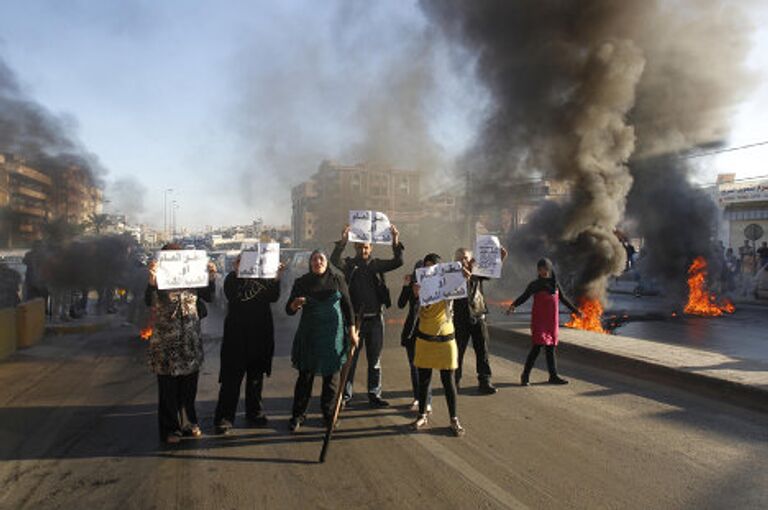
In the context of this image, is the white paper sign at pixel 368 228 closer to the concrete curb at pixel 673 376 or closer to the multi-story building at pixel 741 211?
the concrete curb at pixel 673 376

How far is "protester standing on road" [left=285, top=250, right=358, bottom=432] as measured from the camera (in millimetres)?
4797

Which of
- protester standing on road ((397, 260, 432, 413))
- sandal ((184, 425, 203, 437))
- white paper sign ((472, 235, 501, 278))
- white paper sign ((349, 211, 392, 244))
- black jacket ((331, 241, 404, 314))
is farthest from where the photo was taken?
white paper sign ((472, 235, 501, 278))

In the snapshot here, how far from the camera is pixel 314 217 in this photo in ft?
104

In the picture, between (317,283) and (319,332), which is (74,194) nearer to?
(317,283)

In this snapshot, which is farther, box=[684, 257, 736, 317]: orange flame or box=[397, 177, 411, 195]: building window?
box=[397, 177, 411, 195]: building window

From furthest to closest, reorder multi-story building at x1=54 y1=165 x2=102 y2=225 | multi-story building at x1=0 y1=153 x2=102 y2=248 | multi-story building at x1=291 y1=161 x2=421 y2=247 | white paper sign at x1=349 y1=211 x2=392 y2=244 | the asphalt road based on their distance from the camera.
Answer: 1. multi-story building at x1=291 y1=161 x2=421 y2=247
2. multi-story building at x1=54 y1=165 x2=102 y2=225
3. multi-story building at x1=0 y1=153 x2=102 y2=248
4. white paper sign at x1=349 y1=211 x2=392 y2=244
5. the asphalt road

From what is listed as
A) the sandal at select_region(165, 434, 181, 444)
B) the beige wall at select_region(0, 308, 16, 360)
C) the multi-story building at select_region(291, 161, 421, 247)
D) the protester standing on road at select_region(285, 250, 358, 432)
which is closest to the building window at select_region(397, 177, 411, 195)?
the multi-story building at select_region(291, 161, 421, 247)

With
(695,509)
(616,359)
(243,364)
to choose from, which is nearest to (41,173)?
(243,364)

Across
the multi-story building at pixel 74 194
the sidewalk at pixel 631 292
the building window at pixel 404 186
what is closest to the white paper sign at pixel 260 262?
the multi-story building at pixel 74 194

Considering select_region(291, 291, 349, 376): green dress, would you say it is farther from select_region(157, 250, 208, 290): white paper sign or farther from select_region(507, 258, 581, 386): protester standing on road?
select_region(507, 258, 581, 386): protester standing on road

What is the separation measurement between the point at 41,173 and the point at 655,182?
20.1 meters

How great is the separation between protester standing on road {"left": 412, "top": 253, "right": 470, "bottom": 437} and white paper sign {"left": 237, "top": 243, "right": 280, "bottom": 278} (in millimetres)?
1236

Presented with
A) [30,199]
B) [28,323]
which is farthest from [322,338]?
[30,199]

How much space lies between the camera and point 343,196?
99.7 ft
